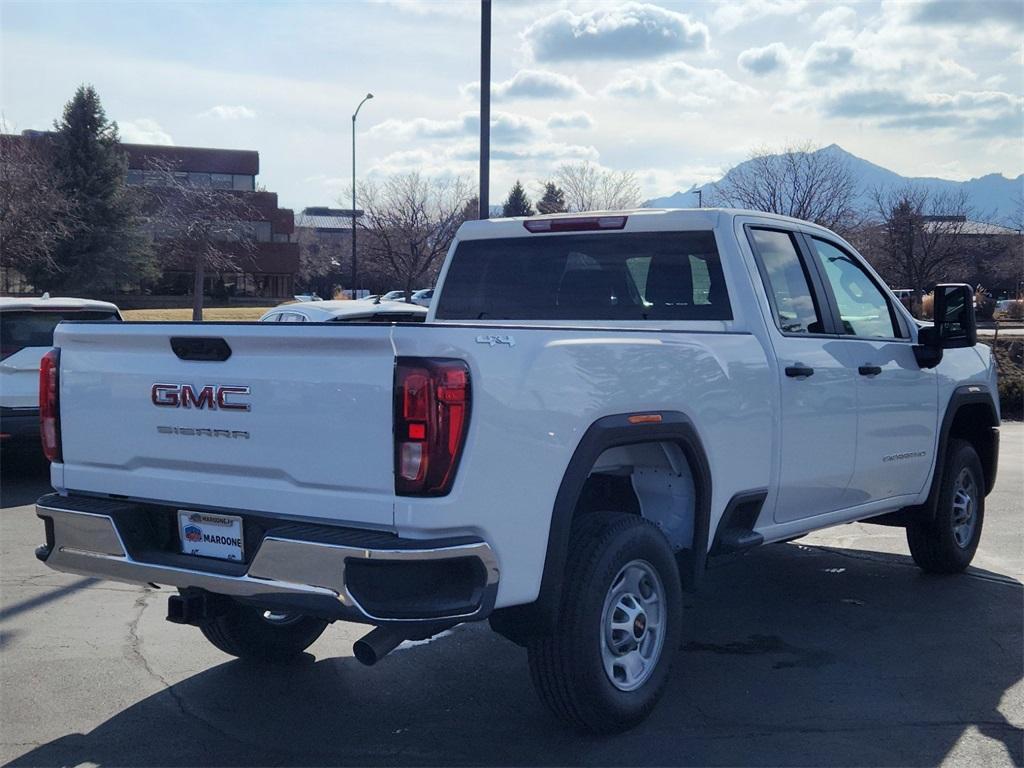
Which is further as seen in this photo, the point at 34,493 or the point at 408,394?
the point at 34,493

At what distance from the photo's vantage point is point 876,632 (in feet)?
19.5

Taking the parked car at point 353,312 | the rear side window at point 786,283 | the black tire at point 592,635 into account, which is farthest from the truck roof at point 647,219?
the parked car at point 353,312

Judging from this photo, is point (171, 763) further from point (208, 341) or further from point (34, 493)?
point (34, 493)

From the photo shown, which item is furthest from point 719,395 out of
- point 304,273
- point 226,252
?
point 304,273

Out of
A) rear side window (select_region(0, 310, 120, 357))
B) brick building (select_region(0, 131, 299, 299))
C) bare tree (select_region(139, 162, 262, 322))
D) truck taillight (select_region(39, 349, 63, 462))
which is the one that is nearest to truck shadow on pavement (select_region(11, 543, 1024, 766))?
truck taillight (select_region(39, 349, 63, 462))

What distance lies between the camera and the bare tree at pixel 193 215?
43938mm

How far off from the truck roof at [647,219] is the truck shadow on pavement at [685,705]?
217cm

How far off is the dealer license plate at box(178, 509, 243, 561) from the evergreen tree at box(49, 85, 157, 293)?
44720 mm

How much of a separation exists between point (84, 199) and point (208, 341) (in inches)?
1794

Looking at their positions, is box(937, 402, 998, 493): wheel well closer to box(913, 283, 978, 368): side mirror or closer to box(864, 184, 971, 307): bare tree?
box(913, 283, 978, 368): side mirror

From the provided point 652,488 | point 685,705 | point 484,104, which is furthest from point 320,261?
point 685,705

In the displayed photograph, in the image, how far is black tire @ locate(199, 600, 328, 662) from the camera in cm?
512

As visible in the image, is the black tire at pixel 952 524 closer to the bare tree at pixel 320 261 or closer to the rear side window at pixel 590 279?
the rear side window at pixel 590 279

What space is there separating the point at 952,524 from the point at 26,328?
8219mm
